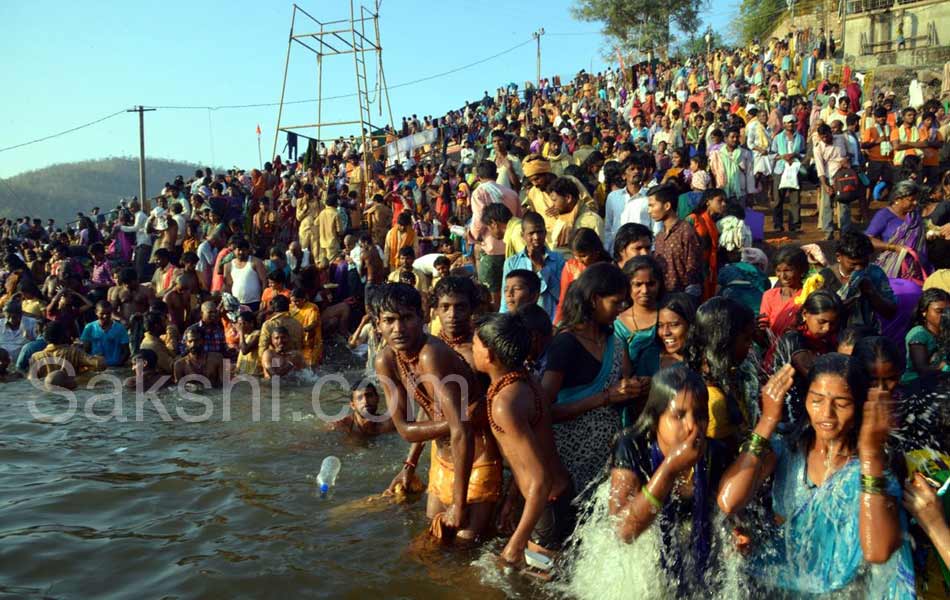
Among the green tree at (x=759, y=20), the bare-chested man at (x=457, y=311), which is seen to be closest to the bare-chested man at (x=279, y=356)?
the bare-chested man at (x=457, y=311)

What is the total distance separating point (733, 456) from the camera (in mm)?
3549

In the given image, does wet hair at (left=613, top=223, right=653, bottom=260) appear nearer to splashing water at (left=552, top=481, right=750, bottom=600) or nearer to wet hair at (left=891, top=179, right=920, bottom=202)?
splashing water at (left=552, top=481, right=750, bottom=600)

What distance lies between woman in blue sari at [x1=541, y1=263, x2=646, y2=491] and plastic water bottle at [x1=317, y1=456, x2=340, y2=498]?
2352 mm

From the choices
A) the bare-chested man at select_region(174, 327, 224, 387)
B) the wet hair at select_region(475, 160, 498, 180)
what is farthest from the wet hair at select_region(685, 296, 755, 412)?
the bare-chested man at select_region(174, 327, 224, 387)

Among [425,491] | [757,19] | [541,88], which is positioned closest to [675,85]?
[541,88]

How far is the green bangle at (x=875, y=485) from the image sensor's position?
2867 mm

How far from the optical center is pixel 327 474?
6.00 meters

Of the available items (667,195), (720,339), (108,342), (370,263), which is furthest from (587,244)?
(108,342)

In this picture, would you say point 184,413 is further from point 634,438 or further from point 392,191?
point 392,191

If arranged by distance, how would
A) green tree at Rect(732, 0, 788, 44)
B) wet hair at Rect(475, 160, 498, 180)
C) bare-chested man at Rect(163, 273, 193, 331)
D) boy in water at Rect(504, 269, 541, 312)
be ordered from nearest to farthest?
boy in water at Rect(504, 269, 541, 312)
wet hair at Rect(475, 160, 498, 180)
bare-chested man at Rect(163, 273, 193, 331)
green tree at Rect(732, 0, 788, 44)

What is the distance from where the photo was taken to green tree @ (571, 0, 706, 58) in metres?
47.1

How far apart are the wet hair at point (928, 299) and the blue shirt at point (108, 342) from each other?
9.78 metres

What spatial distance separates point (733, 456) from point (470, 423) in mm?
1326

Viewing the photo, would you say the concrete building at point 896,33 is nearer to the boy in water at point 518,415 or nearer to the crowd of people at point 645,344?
the crowd of people at point 645,344
